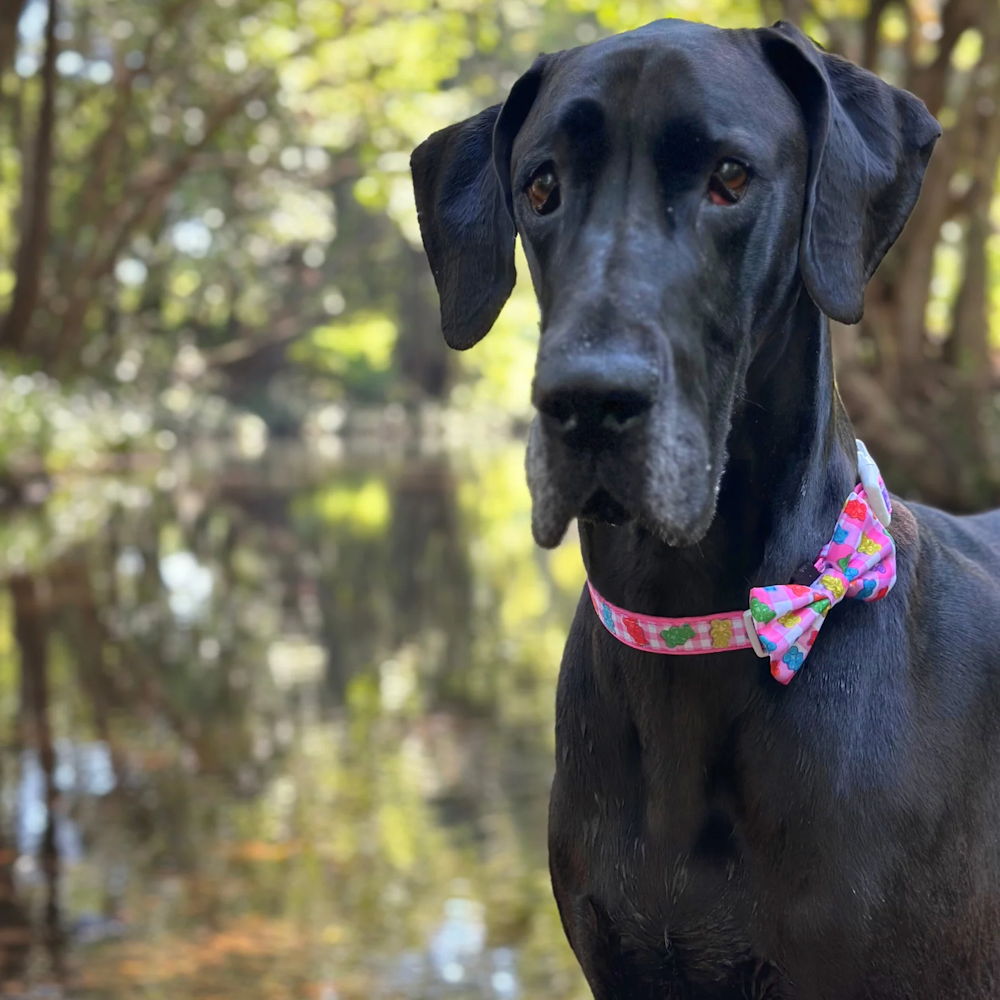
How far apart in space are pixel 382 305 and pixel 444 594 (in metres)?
37.6

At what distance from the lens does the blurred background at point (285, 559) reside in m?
5.31

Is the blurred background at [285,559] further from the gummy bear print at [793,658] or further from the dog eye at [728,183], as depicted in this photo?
the dog eye at [728,183]

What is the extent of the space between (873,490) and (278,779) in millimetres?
4475

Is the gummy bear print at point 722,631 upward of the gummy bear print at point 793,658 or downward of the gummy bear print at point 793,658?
upward

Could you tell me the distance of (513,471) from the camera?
96.9 ft

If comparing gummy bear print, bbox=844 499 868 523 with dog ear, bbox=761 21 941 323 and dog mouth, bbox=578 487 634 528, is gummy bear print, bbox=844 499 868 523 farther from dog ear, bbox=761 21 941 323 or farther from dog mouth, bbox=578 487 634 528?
dog mouth, bbox=578 487 634 528

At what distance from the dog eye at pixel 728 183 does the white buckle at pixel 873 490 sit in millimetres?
575

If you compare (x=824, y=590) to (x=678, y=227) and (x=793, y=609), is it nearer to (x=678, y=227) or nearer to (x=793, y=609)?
(x=793, y=609)

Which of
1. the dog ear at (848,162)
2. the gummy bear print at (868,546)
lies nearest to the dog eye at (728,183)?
the dog ear at (848,162)

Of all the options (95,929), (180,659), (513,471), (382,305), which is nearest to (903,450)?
(180,659)

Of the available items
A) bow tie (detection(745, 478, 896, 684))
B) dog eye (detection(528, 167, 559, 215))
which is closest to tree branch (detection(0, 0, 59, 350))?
dog eye (detection(528, 167, 559, 215))

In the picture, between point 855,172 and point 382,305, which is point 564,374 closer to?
point 855,172

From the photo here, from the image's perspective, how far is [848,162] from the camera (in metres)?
2.69

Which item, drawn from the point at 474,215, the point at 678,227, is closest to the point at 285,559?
the point at 474,215
